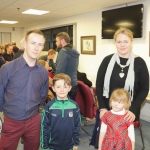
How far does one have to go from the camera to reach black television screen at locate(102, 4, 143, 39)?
4032mm

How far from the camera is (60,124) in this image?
178 cm

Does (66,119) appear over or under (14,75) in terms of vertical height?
under

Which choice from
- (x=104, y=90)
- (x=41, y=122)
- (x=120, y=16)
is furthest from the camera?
(x=120, y=16)

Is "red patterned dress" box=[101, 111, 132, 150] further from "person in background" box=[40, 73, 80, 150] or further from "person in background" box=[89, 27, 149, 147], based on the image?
"person in background" box=[40, 73, 80, 150]

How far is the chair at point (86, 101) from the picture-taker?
2954mm

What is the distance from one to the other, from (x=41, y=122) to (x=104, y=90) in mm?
630

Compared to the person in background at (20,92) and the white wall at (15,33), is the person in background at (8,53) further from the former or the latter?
the white wall at (15,33)

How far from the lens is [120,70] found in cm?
189

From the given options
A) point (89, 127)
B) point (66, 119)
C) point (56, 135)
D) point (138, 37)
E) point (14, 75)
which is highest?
point (138, 37)

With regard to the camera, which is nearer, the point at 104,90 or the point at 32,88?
the point at 32,88

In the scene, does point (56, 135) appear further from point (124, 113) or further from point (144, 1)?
point (144, 1)

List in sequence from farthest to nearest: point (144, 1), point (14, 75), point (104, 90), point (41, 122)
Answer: point (144, 1), point (104, 90), point (41, 122), point (14, 75)

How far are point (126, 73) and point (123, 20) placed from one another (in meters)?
2.77

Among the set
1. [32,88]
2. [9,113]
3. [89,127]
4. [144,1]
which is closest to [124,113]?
[32,88]
